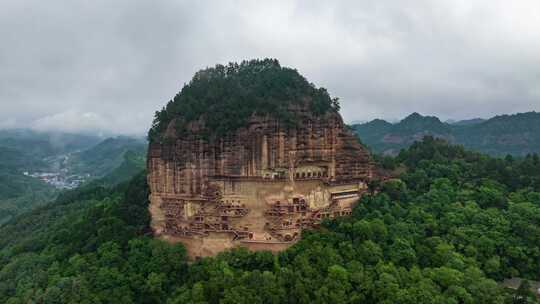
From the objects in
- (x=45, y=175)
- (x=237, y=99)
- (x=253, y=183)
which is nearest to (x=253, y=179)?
(x=253, y=183)

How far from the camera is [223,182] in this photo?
1219 inches

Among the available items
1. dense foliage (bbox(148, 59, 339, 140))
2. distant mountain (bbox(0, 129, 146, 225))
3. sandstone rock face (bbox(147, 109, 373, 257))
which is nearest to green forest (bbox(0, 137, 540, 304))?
sandstone rock face (bbox(147, 109, 373, 257))

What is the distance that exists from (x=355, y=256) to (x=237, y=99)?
16.3 metres

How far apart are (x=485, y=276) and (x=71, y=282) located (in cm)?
3157

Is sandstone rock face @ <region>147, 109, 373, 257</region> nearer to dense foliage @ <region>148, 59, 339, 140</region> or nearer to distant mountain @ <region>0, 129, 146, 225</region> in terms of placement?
dense foliage @ <region>148, 59, 339, 140</region>

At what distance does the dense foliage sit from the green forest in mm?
9621

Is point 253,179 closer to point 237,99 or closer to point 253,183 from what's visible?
point 253,183

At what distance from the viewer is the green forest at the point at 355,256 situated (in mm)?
25000

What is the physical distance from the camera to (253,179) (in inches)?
1195

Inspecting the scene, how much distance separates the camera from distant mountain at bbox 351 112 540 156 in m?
117

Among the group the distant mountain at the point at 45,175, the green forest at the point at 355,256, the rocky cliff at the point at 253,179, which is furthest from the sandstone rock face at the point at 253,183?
the distant mountain at the point at 45,175

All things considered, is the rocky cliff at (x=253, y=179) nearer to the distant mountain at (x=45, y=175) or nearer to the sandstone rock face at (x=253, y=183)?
the sandstone rock face at (x=253, y=183)

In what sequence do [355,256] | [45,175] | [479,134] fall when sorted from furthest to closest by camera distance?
[45,175], [479,134], [355,256]

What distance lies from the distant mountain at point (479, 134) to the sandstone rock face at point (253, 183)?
288 ft
